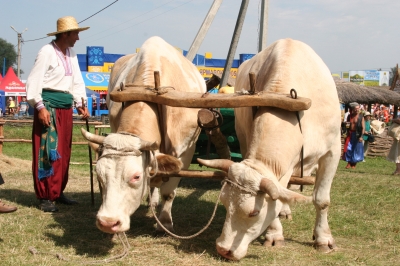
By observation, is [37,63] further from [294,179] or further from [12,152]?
[12,152]

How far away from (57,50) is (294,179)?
343cm

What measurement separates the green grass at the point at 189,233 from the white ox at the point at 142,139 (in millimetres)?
455

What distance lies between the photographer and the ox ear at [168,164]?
14.7ft

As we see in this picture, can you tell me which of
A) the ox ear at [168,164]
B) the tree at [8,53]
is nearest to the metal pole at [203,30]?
the ox ear at [168,164]

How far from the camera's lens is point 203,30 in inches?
451

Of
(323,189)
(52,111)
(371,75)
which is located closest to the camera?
(323,189)

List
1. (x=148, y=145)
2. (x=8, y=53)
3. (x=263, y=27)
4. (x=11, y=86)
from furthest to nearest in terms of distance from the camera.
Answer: (x=8, y=53) < (x=11, y=86) < (x=263, y=27) < (x=148, y=145)

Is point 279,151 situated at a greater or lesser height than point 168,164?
greater

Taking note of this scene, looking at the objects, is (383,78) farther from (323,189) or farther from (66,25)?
(323,189)

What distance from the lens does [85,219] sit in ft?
18.7

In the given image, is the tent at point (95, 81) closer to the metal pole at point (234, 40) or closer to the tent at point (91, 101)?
the tent at point (91, 101)

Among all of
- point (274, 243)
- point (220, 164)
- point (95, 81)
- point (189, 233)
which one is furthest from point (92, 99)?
point (220, 164)

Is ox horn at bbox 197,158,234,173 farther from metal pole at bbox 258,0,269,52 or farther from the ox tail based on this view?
metal pole at bbox 258,0,269,52

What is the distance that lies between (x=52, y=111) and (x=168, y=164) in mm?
2274
